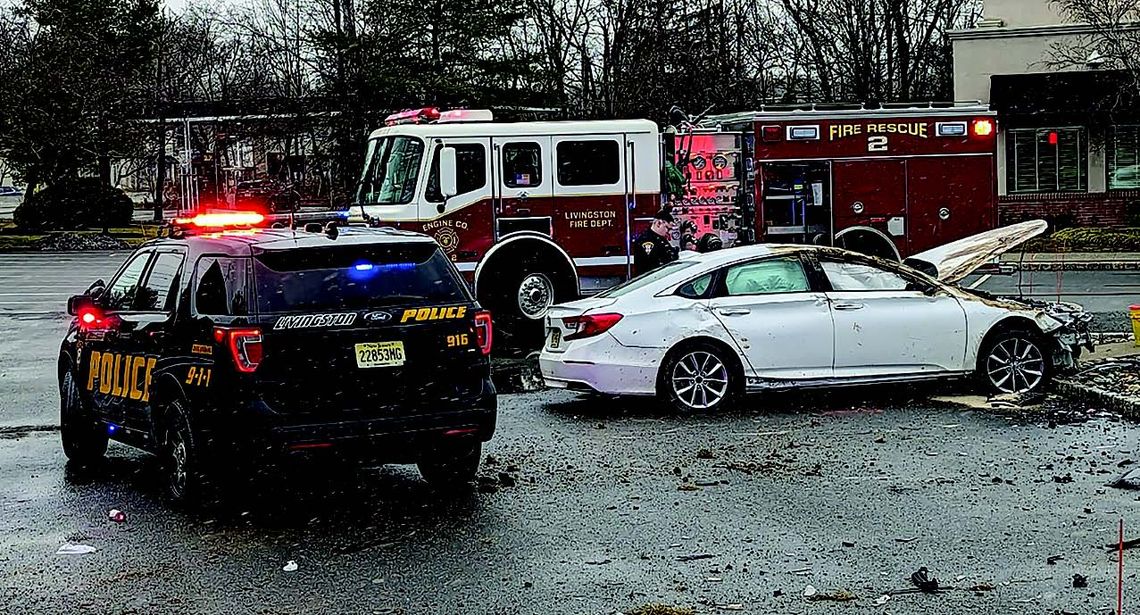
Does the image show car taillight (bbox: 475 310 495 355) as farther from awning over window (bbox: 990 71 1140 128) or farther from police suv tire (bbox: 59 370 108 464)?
awning over window (bbox: 990 71 1140 128)

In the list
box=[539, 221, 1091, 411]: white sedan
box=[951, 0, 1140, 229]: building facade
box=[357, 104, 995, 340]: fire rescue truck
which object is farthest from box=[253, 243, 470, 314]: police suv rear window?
box=[951, 0, 1140, 229]: building facade

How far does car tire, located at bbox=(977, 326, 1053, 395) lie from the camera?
12453 millimetres

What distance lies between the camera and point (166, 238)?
389 inches

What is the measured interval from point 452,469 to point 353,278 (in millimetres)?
1413

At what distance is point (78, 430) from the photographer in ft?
33.7

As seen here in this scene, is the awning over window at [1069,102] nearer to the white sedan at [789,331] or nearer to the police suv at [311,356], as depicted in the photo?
the white sedan at [789,331]

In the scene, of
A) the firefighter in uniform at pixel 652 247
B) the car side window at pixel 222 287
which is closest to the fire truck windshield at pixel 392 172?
the firefighter in uniform at pixel 652 247

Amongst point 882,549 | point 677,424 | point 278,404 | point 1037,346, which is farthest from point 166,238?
point 1037,346

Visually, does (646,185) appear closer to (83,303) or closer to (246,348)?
(83,303)

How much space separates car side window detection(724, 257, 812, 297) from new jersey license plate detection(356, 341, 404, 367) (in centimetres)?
430

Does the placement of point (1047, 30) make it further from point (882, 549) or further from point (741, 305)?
point (882, 549)

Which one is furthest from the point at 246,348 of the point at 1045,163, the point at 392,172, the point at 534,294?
the point at 1045,163

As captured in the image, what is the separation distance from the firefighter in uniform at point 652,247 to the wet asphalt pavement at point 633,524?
628cm

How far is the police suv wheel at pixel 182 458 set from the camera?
8.54 m
